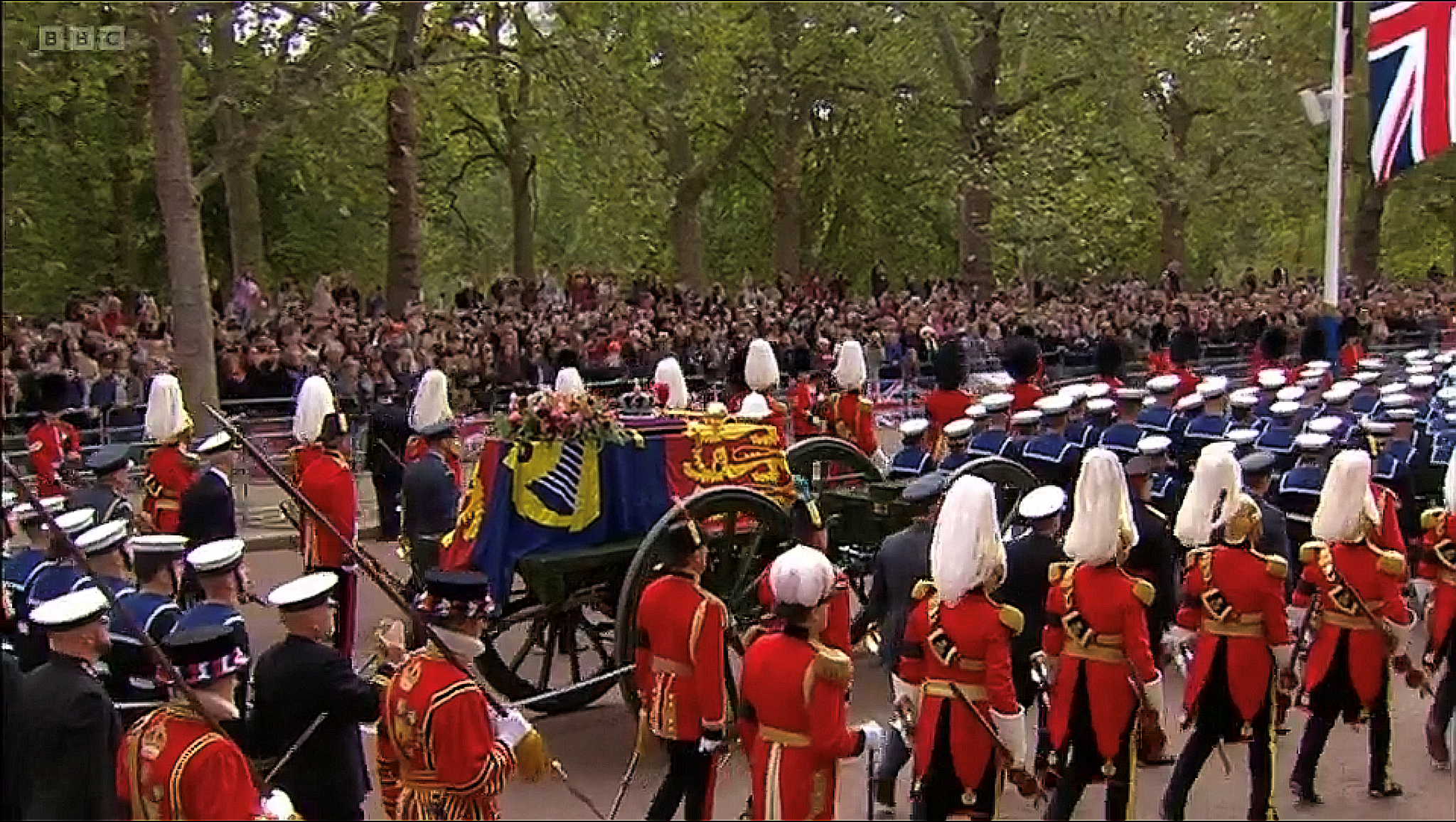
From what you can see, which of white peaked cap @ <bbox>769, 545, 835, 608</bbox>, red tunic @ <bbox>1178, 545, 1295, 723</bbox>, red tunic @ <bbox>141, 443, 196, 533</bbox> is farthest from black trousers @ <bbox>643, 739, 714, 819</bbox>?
red tunic @ <bbox>141, 443, 196, 533</bbox>

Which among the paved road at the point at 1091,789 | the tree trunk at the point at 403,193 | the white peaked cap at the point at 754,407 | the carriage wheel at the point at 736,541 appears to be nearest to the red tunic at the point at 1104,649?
the paved road at the point at 1091,789

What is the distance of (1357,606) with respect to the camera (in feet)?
23.5

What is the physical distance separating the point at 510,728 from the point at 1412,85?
12045mm

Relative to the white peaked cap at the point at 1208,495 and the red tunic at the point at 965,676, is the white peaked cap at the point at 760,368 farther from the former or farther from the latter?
the red tunic at the point at 965,676

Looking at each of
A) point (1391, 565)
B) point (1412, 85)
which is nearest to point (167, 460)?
point (1391, 565)

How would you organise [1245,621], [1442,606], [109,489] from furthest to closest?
[109,489], [1442,606], [1245,621]

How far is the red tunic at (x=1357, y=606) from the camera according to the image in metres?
7.16

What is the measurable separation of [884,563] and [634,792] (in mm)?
1480

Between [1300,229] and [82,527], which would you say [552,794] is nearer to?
[82,527]

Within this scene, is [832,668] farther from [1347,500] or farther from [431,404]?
[431,404]

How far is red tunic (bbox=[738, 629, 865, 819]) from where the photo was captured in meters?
5.40

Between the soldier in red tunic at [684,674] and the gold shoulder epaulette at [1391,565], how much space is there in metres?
2.81

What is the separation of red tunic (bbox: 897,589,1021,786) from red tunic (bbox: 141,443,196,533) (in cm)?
533

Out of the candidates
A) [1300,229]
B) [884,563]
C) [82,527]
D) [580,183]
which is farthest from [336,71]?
[1300,229]
